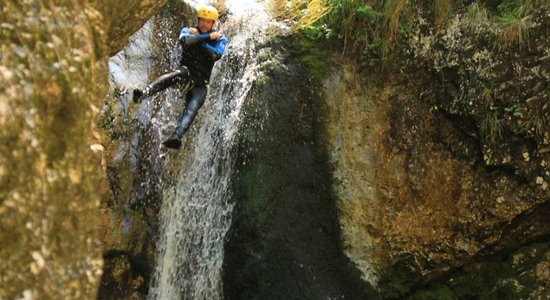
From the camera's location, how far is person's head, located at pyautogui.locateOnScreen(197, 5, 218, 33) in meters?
5.82

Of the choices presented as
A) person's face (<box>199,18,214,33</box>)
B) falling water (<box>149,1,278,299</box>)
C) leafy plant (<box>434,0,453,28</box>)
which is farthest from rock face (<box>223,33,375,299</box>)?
leafy plant (<box>434,0,453,28</box>)

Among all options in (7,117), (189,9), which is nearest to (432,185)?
(189,9)

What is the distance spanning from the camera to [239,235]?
5.48 metres

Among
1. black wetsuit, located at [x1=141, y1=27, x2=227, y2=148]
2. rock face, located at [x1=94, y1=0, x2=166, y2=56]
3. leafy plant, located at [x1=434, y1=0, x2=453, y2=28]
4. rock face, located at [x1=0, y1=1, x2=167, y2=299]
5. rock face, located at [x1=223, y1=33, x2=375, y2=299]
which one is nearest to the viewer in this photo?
rock face, located at [x1=0, y1=1, x2=167, y2=299]

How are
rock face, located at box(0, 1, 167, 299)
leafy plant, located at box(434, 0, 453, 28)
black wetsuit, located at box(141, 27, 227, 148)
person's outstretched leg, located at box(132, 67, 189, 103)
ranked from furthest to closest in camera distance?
leafy plant, located at box(434, 0, 453, 28) < black wetsuit, located at box(141, 27, 227, 148) < person's outstretched leg, located at box(132, 67, 189, 103) < rock face, located at box(0, 1, 167, 299)

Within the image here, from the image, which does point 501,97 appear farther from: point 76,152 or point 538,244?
point 76,152

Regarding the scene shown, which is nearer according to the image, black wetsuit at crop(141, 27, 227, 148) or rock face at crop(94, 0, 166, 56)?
rock face at crop(94, 0, 166, 56)

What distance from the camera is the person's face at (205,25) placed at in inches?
231

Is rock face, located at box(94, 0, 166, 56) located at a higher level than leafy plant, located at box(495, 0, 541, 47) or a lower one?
lower

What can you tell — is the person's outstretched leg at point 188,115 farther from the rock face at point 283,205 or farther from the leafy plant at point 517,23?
the leafy plant at point 517,23

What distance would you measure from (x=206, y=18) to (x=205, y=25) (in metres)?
0.09

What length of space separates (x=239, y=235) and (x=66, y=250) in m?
3.42

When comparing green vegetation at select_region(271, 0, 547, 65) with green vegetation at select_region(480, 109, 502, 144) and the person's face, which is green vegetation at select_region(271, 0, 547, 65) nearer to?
green vegetation at select_region(480, 109, 502, 144)

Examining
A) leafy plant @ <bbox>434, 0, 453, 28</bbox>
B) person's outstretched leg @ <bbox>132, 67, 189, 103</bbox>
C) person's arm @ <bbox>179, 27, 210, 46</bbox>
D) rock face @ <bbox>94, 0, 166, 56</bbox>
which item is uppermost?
Answer: leafy plant @ <bbox>434, 0, 453, 28</bbox>
